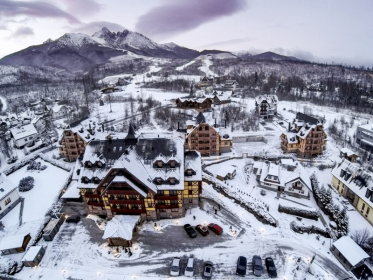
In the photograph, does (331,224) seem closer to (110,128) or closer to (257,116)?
(257,116)

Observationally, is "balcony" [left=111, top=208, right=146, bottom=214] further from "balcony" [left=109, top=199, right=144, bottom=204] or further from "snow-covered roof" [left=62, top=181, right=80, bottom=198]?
"snow-covered roof" [left=62, top=181, right=80, bottom=198]

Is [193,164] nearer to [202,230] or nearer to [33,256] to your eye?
[202,230]

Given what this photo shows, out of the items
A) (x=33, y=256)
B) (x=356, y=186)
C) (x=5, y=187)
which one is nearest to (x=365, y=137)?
(x=356, y=186)

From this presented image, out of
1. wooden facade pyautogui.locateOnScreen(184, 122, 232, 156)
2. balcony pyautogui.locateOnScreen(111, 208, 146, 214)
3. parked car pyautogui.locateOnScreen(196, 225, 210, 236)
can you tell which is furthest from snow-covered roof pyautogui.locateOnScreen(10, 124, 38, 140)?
parked car pyautogui.locateOnScreen(196, 225, 210, 236)

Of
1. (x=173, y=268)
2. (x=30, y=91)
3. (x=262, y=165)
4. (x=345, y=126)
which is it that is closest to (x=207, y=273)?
(x=173, y=268)

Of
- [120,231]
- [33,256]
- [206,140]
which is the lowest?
[33,256]

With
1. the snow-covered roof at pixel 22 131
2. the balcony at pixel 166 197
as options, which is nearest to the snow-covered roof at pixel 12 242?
the balcony at pixel 166 197
